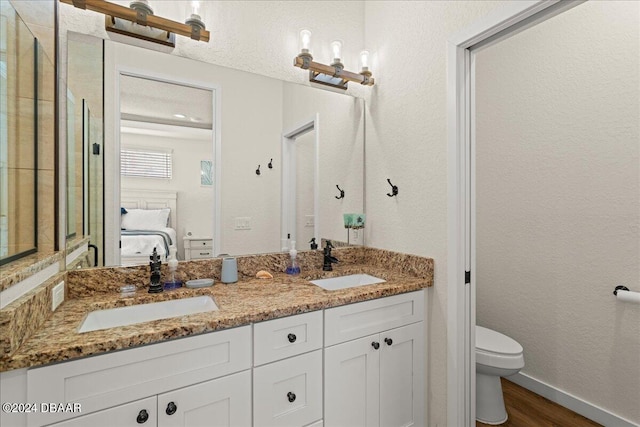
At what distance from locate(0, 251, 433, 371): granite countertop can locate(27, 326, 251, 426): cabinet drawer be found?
3cm

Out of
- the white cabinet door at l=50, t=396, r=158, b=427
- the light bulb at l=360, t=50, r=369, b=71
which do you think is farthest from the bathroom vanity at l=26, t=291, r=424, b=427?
the light bulb at l=360, t=50, r=369, b=71

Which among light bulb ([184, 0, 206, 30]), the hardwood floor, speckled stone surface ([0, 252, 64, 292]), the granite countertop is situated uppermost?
light bulb ([184, 0, 206, 30])

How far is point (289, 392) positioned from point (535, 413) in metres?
1.69

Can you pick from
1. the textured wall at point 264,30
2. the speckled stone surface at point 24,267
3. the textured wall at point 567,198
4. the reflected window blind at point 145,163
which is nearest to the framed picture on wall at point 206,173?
the reflected window blind at point 145,163

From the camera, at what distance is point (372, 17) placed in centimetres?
204

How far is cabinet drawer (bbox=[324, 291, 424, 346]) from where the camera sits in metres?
1.32

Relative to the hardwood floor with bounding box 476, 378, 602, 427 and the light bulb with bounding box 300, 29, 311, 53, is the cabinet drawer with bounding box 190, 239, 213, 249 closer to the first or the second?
the light bulb with bounding box 300, 29, 311, 53

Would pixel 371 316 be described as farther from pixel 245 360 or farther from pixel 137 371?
pixel 137 371

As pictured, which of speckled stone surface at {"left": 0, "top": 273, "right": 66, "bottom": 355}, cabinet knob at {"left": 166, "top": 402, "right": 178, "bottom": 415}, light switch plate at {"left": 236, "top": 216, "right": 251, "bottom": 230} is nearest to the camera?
speckled stone surface at {"left": 0, "top": 273, "right": 66, "bottom": 355}

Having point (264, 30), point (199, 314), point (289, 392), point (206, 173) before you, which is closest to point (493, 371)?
point (289, 392)

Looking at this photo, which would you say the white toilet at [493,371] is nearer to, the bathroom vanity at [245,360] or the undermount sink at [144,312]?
the bathroom vanity at [245,360]

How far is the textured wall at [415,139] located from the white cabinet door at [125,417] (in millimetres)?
1304

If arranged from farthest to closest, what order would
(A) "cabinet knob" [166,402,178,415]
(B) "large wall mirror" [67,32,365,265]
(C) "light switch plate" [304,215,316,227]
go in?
(C) "light switch plate" [304,215,316,227] → (B) "large wall mirror" [67,32,365,265] → (A) "cabinet knob" [166,402,178,415]

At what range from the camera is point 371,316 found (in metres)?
1.43
